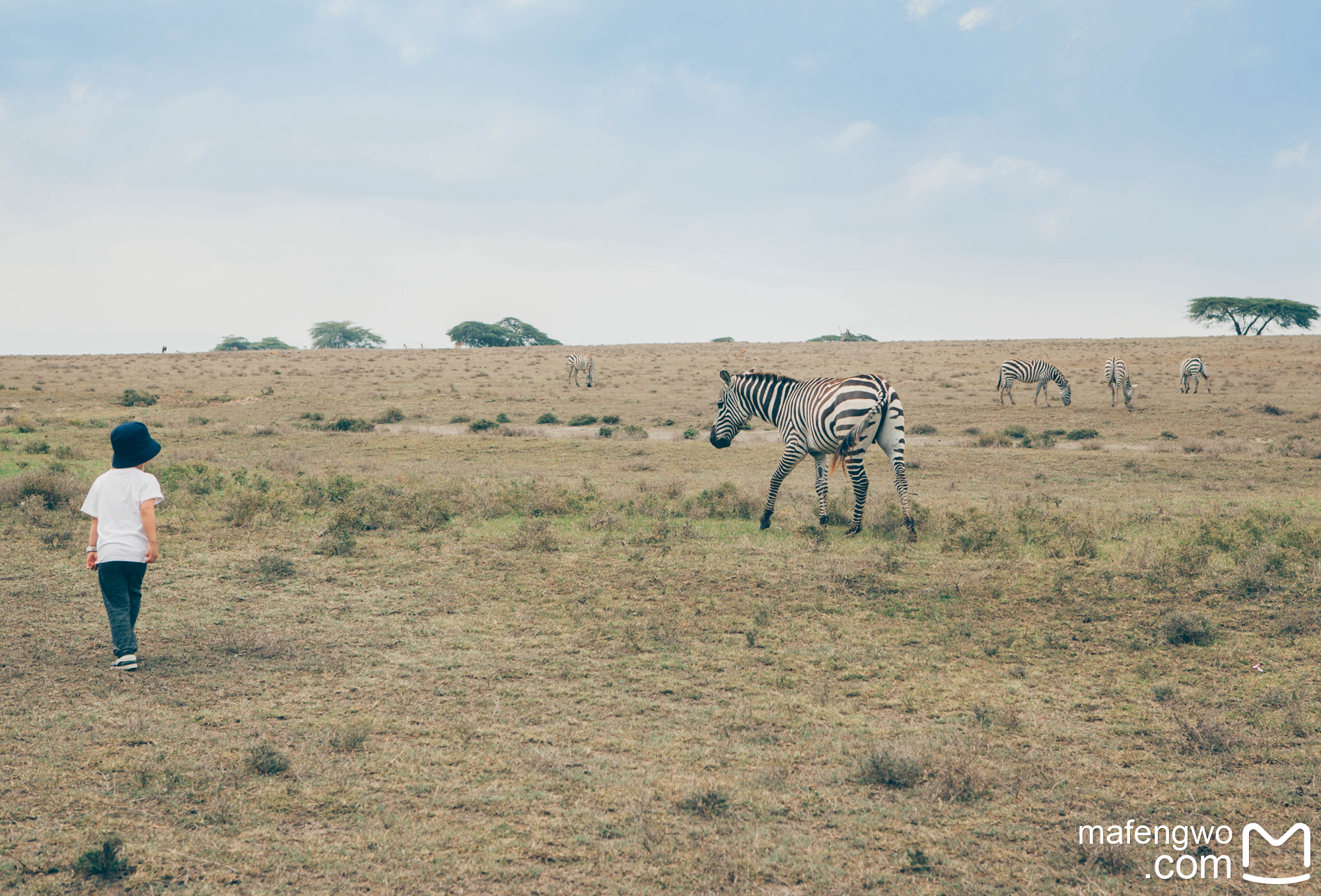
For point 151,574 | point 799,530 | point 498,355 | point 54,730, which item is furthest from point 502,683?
point 498,355

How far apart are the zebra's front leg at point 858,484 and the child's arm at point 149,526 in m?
9.00

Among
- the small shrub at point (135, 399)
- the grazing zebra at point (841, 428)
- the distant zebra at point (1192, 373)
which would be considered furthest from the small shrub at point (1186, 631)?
the small shrub at point (135, 399)

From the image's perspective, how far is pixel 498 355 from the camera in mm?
60156

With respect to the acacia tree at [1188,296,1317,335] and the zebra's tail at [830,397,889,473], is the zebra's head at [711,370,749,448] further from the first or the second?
the acacia tree at [1188,296,1317,335]

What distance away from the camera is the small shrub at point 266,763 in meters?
5.30

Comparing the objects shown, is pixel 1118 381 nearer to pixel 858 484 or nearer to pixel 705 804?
pixel 858 484

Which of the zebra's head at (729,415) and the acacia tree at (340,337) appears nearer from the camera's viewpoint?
the zebra's head at (729,415)

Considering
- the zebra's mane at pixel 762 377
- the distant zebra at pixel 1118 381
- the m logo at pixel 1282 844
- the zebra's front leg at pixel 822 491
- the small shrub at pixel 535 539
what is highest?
the distant zebra at pixel 1118 381

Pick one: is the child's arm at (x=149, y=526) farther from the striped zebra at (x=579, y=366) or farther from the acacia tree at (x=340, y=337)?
the acacia tree at (x=340, y=337)

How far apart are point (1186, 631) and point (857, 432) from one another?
18.3 ft

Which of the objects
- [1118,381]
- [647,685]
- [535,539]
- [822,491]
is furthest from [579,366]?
[647,685]

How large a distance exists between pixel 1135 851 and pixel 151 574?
9.98m

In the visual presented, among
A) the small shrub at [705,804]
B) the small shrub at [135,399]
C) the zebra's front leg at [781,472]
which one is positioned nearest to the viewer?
the small shrub at [705,804]

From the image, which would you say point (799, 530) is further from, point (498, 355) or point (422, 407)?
point (498, 355)
